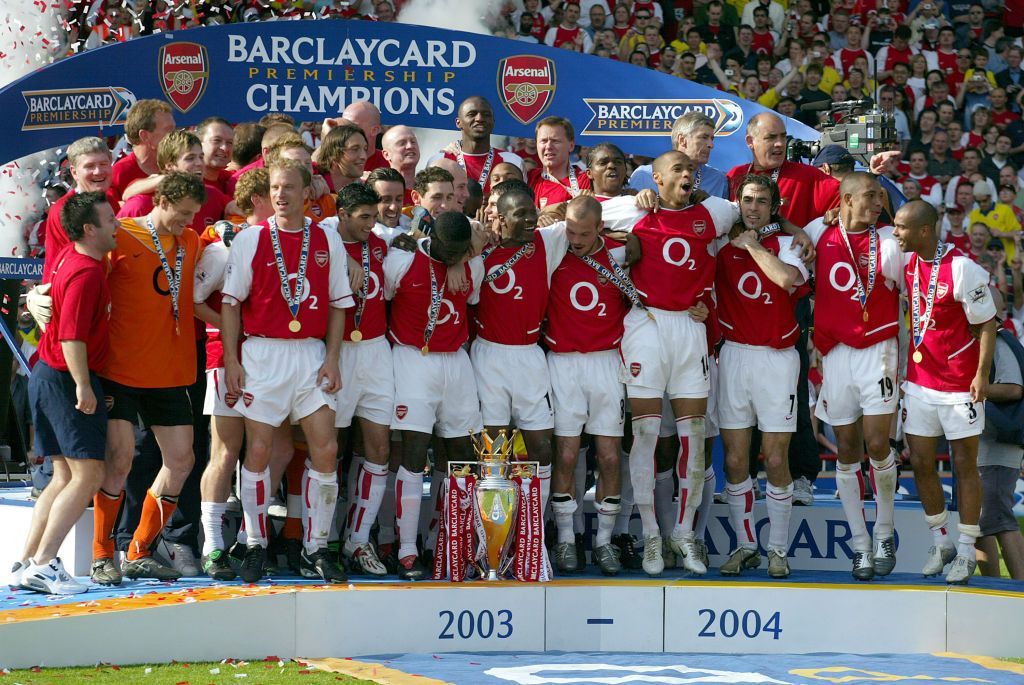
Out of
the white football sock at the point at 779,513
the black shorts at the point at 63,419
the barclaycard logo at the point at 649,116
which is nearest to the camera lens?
the black shorts at the point at 63,419

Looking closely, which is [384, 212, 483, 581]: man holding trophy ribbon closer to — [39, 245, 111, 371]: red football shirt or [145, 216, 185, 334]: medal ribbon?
[145, 216, 185, 334]: medal ribbon

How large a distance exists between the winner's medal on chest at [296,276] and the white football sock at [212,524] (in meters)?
0.98

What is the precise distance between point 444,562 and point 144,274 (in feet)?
6.93

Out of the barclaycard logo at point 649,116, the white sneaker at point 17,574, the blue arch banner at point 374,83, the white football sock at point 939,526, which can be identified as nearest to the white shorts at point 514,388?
the white football sock at point 939,526

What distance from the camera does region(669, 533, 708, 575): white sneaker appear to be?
7.45 m

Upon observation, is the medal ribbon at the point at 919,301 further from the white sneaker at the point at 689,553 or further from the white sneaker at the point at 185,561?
the white sneaker at the point at 185,561

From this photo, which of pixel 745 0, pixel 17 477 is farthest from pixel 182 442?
pixel 745 0

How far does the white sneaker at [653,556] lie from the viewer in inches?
292

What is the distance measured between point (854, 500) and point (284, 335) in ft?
10.4

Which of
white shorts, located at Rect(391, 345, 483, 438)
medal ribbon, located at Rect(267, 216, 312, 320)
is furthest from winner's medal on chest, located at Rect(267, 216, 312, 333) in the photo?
white shorts, located at Rect(391, 345, 483, 438)

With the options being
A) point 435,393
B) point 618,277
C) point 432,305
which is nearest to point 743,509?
point 618,277

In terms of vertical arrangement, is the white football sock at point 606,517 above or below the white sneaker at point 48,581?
above

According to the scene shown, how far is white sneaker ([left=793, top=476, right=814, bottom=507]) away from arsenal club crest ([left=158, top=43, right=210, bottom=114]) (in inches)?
192

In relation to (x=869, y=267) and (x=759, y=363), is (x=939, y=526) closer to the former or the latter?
(x=759, y=363)
